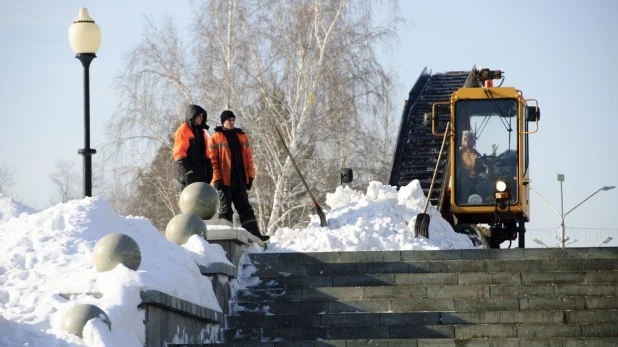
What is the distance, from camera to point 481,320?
42.6 ft

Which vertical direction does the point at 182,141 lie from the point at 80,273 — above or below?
above

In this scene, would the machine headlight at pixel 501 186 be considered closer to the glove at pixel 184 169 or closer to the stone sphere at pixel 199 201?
the glove at pixel 184 169

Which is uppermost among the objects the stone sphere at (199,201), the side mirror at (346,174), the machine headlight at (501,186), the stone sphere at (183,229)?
the side mirror at (346,174)

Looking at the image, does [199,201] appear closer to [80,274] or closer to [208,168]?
[208,168]

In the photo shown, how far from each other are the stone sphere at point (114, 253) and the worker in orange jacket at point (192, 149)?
500 centimetres

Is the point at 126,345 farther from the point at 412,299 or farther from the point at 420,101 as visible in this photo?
the point at 420,101

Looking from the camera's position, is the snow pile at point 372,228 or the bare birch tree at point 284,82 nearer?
the snow pile at point 372,228

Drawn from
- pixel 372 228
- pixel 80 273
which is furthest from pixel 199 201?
pixel 372 228

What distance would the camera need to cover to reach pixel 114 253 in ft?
37.3

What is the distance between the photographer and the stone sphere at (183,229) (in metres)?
13.7

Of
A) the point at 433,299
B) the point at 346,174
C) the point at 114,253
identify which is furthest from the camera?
the point at 346,174

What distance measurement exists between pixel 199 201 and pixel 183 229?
1.00 m

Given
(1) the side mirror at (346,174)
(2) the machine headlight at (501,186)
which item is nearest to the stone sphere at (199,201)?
(1) the side mirror at (346,174)

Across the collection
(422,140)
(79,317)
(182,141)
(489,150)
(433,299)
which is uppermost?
(422,140)
